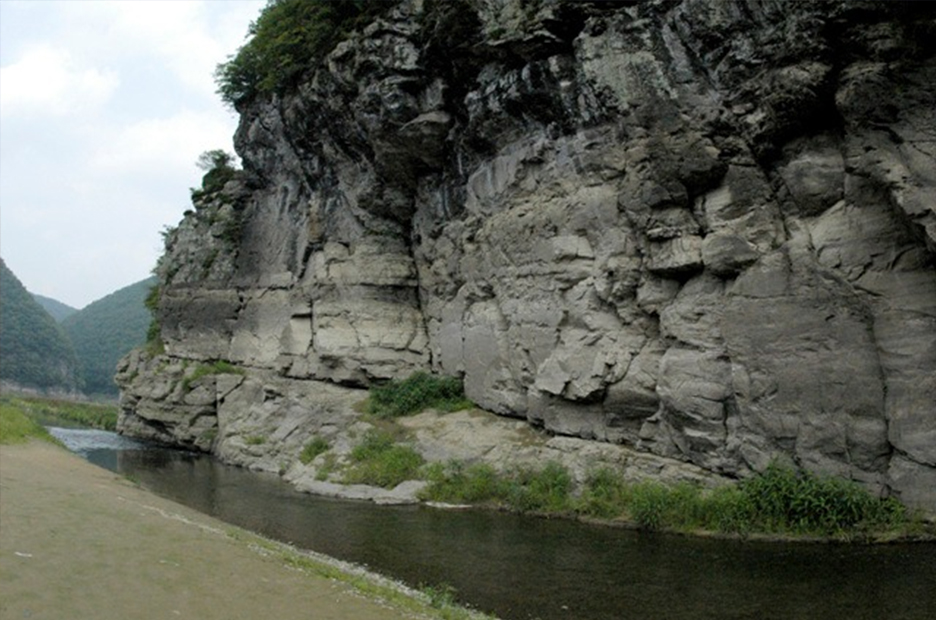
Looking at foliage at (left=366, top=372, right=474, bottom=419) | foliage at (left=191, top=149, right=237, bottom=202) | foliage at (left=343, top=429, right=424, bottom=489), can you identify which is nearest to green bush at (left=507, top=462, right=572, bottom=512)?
foliage at (left=343, top=429, right=424, bottom=489)

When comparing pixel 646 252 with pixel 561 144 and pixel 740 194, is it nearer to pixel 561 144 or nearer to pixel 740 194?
pixel 740 194

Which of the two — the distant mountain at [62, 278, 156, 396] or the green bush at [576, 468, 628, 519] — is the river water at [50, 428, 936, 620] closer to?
the green bush at [576, 468, 628, 519]

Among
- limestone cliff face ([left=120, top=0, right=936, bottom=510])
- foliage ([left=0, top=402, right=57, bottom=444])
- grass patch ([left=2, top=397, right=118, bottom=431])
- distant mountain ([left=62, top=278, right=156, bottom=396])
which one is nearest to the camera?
limestone cliff face ([left=120, top=0, right=936, bottom=510])

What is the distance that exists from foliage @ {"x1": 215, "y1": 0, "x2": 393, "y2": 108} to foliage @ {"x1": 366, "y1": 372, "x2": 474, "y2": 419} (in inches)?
572

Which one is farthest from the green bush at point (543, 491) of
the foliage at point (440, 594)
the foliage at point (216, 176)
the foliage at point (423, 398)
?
the foliage at point (216, 176)

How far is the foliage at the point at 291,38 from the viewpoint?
31688 millimetres

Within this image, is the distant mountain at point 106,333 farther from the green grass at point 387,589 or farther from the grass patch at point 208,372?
the green grass at point 387,589

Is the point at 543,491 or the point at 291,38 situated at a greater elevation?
the point at 291,38

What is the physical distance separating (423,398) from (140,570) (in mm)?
16985

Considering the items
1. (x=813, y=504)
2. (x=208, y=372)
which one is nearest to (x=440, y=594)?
(x=813, y=504)

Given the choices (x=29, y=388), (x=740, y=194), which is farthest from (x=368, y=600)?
(x=29, y=388)

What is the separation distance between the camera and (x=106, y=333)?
142 m

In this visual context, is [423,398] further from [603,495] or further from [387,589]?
[387,589]

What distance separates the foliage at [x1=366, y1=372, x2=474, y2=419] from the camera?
91.5ft
